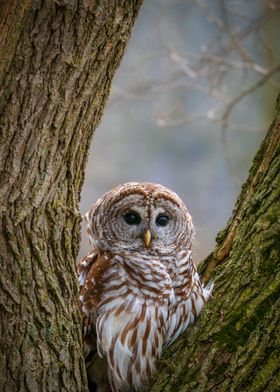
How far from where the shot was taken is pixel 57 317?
8.64 feet

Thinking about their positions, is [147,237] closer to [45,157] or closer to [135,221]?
[135,221]

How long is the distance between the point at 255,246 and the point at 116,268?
0.83m

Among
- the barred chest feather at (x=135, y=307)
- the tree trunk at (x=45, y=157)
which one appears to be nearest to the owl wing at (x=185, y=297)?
the barred chest feather at (x=135, y=307)

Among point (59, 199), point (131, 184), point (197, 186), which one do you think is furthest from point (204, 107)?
point (59, 199)

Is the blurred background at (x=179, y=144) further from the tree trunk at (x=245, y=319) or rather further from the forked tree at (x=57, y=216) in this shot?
the forked tree at (x=57, y=216)

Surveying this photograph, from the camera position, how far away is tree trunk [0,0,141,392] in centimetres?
250

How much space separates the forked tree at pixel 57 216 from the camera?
2.50 meters

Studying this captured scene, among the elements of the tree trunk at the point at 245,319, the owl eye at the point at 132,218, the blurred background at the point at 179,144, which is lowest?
the tree trunk at the point at 245,319

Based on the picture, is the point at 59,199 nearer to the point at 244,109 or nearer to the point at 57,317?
the point at 57,317

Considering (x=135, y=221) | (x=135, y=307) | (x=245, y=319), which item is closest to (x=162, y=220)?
(x=135, y=221)

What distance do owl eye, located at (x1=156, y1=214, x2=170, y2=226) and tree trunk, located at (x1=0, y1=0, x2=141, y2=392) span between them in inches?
39.1

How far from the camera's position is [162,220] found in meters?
3.63

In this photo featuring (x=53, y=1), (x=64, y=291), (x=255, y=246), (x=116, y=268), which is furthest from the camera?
(x=116, y=268)

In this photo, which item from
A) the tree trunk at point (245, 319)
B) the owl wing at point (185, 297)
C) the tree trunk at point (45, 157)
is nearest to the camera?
the tree trunk at point (45, 157)
